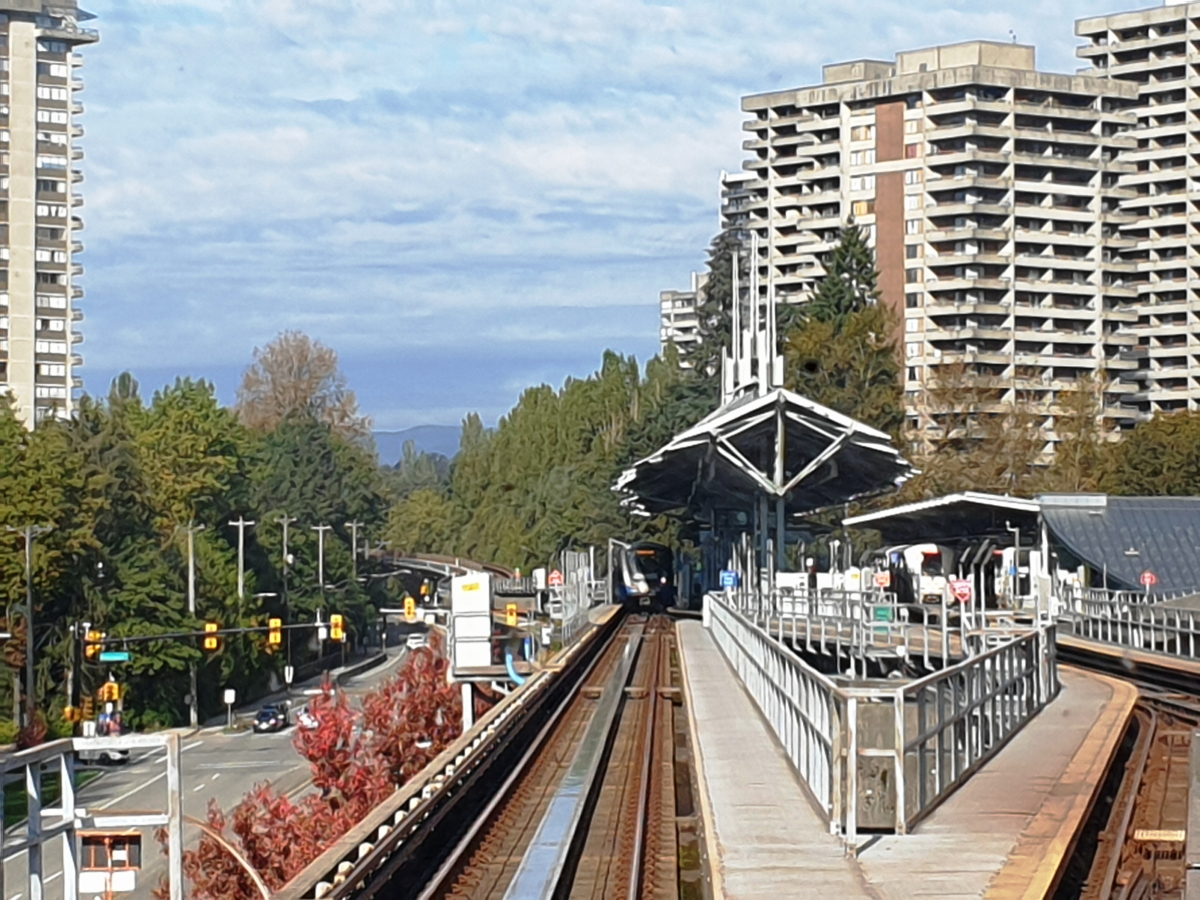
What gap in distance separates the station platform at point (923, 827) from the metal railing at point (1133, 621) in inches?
609

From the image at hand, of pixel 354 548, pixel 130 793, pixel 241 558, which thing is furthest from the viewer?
pixel 354 548

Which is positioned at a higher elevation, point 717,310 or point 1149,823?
point 717,310

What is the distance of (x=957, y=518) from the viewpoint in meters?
65.3

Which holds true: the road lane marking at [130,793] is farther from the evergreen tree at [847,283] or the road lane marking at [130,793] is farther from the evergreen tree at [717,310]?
the evergreen tree at [847,283]

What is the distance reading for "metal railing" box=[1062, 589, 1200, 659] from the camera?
132 ft

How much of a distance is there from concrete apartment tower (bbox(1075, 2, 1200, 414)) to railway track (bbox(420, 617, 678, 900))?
114833 mm

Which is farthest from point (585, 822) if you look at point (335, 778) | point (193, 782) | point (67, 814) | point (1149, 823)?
point (193, 782)

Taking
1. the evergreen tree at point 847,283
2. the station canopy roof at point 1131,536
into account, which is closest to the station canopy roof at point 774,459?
the station canopy roof at point 1131,536

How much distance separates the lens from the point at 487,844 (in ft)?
68.1

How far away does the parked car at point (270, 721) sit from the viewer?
288 feet

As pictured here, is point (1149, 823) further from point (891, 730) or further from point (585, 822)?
point (585, 822)

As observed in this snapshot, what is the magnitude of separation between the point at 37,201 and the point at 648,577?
54731 millimetres

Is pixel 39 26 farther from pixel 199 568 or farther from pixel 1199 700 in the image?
pixel 1199 700

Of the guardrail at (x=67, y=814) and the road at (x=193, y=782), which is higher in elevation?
the guardrail at (x=67, y=814)
